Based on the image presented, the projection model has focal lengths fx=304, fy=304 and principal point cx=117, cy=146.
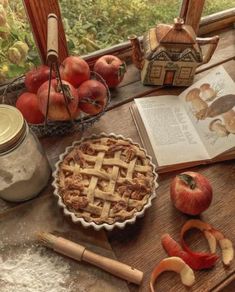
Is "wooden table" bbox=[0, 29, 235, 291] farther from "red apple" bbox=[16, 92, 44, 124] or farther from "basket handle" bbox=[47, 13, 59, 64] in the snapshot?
"basket handle" bbox=[47, 13, 59, 64]

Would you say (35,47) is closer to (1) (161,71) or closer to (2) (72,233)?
(1) (161,71)

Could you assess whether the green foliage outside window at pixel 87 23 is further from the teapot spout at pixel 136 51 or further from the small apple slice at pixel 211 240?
the small apple slice at pixel 211 240

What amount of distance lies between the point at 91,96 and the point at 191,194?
0.98 feet

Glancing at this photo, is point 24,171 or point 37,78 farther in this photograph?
point 37,78

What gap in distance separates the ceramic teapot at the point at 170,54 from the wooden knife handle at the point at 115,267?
0.49 m

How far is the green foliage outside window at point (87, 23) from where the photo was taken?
745mm

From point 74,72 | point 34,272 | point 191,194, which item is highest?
point 74,72

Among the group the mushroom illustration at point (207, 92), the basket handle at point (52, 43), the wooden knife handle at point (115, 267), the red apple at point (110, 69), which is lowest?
the wooden knife handle at point (115, 267)

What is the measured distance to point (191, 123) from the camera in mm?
749

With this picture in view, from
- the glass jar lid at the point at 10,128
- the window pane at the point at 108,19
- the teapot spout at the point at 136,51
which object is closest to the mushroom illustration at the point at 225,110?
the teapot spout at the point at 136,51

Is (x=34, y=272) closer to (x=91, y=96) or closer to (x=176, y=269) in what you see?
(x=176, y=269)

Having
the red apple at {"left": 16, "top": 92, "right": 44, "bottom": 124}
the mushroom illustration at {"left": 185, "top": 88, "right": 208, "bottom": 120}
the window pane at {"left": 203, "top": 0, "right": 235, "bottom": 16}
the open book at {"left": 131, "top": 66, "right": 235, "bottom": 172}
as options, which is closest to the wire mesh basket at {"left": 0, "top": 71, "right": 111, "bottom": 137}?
the red apple at {"left": 16, "top": 92, "right": 44, "bottom": 124}

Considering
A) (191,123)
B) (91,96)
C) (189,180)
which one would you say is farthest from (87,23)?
(189,180)

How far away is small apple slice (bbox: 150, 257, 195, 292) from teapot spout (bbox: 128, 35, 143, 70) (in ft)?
1.68
